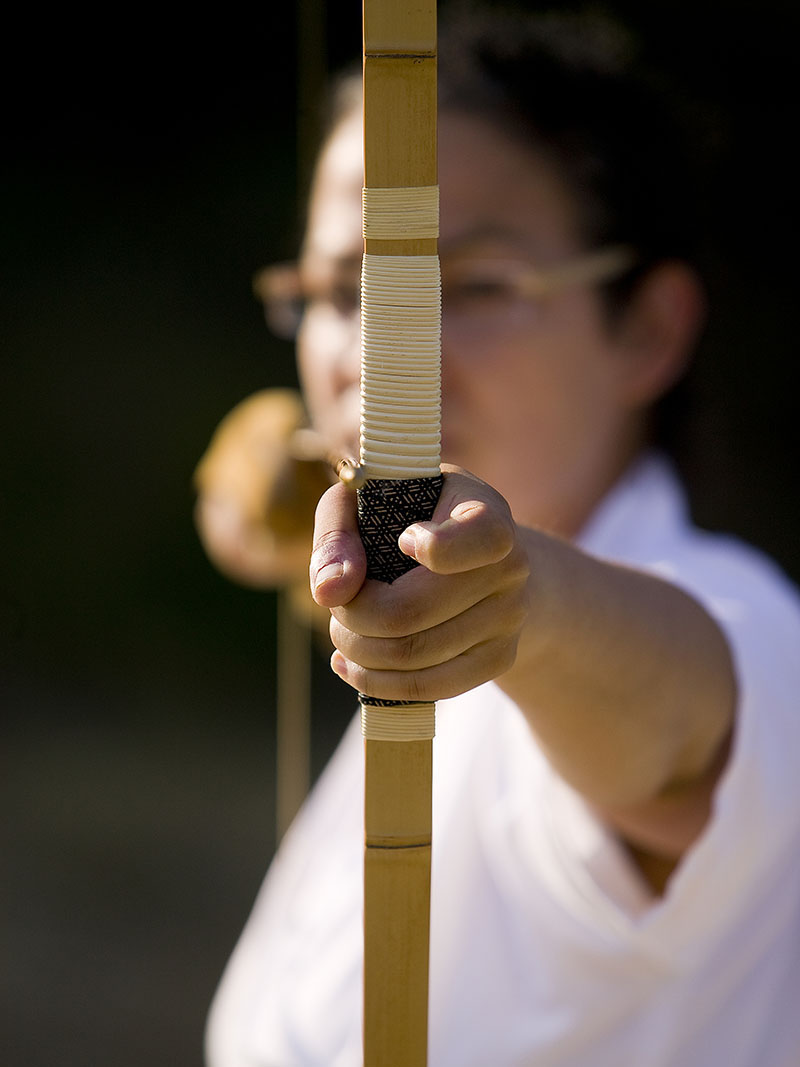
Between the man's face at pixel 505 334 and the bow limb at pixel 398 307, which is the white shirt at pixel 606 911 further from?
the bow limb at pixel 398 307

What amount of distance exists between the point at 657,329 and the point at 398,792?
0.51 metres

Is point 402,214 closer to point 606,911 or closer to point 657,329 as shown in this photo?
point 606,911

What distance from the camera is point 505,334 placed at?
706mm

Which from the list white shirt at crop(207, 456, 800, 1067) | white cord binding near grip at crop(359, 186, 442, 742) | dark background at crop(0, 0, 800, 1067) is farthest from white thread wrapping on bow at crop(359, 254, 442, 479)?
dark background at crop(0, 0, 800, 1067)

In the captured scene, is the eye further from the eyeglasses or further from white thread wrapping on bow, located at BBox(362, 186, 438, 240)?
white thread wrapping on bow, located at BBox(362, 186, 438, 240)

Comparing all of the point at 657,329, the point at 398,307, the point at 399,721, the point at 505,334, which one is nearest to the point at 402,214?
the point at 398,307

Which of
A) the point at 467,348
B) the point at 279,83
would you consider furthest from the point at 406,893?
the point at 279,83

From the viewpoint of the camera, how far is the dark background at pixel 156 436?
1407 mm

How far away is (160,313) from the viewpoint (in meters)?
1.76

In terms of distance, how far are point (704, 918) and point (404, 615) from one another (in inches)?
13.2

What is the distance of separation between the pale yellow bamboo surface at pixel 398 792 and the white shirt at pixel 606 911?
6.9 inches

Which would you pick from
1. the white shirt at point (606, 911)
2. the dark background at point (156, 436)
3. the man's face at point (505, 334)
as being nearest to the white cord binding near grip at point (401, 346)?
the white shirt at point (606, 911)

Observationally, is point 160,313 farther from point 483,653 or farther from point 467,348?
point 483,653

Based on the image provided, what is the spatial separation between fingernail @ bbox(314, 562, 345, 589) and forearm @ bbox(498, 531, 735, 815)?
8 cm
